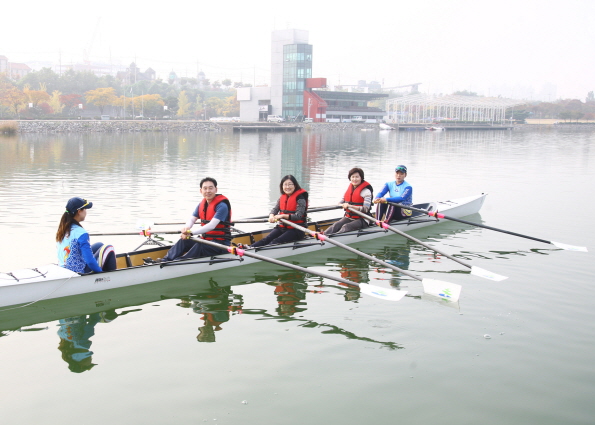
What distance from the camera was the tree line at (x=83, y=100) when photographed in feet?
324

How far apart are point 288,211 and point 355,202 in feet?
7.60

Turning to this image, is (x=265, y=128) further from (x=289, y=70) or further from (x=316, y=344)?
(x=316, y=344)

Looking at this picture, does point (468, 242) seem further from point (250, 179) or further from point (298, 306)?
point (250, 179)

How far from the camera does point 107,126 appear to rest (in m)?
82.5

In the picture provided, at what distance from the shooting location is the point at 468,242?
46.6 feet

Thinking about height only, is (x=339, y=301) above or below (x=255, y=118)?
below

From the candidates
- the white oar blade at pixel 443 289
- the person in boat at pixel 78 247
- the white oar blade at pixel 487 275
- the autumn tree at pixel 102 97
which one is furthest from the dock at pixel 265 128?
the white oar blade at pixel 443 289

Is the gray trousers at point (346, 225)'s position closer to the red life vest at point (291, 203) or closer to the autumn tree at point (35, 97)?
the red life vest at point (291, 203)

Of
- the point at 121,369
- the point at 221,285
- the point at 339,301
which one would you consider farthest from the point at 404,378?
the point at 221,285

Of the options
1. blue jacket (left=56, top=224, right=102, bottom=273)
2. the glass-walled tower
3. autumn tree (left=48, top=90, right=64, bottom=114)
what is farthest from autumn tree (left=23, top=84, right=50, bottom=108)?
blue jacket (left=56, top=224, right=102, bottom=273)

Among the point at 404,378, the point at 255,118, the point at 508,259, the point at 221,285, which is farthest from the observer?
the point at 255,118

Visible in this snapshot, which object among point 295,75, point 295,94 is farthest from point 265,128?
point 295,75

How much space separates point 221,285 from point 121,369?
369 cm

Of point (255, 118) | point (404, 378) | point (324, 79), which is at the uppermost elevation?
point (324, 79)
